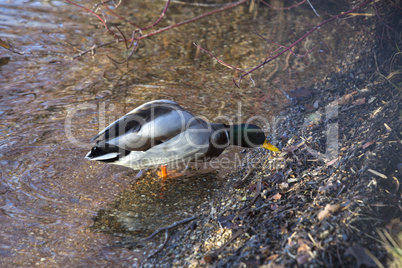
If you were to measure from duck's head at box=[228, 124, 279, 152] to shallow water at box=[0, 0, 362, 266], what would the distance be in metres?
0.22

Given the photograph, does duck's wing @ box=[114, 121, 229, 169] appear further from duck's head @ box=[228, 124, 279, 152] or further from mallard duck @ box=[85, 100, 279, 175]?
duck's head @ box=[228, 124, 279, 152]

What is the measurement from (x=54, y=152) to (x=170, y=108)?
1223 millimetres

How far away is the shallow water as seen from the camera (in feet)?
9.59

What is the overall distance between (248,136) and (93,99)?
199 cm

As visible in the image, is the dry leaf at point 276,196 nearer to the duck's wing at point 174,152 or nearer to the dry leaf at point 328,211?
the dry leaf at point 328,211

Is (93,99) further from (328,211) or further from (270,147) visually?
(328,211)

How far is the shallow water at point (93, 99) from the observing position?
2.92 meters

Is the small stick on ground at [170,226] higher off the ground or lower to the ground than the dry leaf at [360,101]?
lower

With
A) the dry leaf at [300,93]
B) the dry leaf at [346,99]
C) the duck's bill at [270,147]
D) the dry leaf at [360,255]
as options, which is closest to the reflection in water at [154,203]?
the duck's bill at [270,147]

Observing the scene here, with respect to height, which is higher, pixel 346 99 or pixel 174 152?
pixel 346 99

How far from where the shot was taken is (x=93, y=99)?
463 centimetres

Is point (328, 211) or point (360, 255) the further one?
point (328, 211)

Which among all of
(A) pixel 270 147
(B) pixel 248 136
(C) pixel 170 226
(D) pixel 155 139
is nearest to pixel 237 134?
(B) pixel 248 136

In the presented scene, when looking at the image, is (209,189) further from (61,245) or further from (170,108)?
(61,245)
